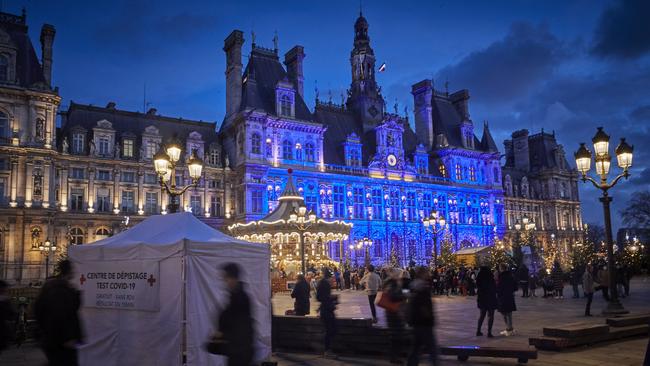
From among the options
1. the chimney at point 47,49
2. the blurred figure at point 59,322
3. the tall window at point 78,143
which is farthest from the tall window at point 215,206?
the blurred figure at point 59,322

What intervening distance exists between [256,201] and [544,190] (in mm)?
46403

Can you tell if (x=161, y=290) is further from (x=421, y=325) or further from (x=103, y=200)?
(x=103, y=200)

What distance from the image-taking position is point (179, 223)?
11727 millimetres

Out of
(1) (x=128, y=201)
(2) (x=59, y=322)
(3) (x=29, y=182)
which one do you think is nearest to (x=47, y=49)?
(3) (x=29, y=182)

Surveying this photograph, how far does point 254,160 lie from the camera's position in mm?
45750

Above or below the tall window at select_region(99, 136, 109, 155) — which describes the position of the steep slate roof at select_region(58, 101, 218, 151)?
above

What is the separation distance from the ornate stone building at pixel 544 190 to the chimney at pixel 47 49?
52898mm

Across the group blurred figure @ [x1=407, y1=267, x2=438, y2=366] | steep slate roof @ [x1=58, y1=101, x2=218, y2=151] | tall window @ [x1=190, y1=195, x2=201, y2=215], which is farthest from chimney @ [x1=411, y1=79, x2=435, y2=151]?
blurred figure @ [x1=407, y1=267, x2=438, y2=366]

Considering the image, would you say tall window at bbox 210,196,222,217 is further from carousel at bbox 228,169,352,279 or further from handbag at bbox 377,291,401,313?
handbag at bbox 377,291,401,313

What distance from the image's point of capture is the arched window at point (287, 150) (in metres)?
47.9

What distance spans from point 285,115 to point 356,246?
12.8 meters

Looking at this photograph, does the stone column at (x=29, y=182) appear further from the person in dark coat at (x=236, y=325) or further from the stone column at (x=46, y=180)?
the person in dark coat at (x=236, y=325)

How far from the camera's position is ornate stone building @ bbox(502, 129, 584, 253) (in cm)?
7212

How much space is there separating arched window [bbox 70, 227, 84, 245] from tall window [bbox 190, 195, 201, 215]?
28.2 feet
